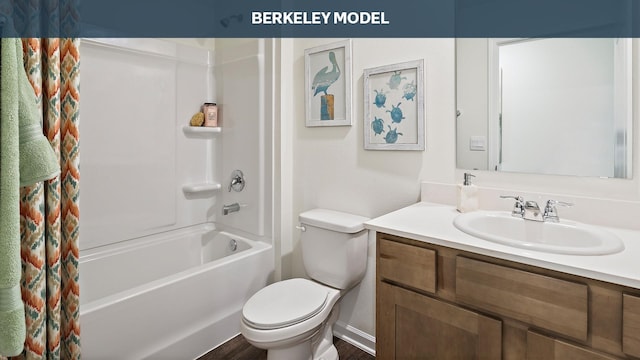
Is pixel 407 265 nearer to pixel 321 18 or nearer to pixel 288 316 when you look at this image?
pixel 288 316

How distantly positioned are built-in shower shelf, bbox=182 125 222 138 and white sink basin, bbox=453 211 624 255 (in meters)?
1.79

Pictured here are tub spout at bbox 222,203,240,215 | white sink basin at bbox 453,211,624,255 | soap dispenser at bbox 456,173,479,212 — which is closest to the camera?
white sink basin at bbox 453,211,624,255

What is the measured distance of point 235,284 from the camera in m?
2.06

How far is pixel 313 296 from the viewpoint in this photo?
1716 millimetres

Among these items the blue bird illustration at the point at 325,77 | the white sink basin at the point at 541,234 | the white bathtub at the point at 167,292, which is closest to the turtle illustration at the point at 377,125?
the blue bird illustration at the point at 325,77

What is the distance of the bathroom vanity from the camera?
35.8 inches

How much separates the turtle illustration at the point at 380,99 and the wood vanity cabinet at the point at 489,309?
79cm

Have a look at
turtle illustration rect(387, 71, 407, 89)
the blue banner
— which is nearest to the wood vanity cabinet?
turtle illustration rect(387, 71, 407, 89)

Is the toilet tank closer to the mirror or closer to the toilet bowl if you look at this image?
the toilet bowl

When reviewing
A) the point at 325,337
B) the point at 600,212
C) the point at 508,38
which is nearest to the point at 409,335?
the point at 325,337

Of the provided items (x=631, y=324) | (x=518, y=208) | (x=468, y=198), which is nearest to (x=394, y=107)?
(x=468, y=198)

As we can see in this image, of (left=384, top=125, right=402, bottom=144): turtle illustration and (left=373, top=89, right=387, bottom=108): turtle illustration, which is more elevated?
(left=373, top=89, right=387, bottom=108): turtle illustration

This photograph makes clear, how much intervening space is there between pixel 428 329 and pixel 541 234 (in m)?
0.56

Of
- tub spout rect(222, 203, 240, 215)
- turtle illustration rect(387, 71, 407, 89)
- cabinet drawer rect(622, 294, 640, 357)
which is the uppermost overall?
turtle illustration rect(387, 71, 407, 89)
